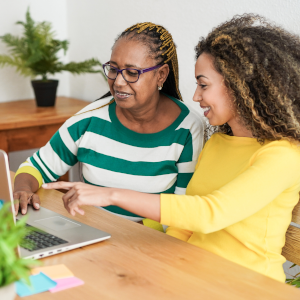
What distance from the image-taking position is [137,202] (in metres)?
0.90

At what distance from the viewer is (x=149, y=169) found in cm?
137

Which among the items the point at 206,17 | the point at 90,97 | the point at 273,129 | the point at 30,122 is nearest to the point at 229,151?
the point at 273,129

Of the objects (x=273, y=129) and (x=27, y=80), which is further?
(x=27, y=80)

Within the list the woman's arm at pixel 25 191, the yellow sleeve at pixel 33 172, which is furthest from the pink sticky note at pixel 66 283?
the yellow sleeve at pixel 33 172

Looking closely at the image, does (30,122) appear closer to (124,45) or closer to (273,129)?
(124,45)

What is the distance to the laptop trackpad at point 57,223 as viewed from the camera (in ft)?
3.23

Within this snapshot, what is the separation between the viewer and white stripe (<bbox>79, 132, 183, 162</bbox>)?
138 cm

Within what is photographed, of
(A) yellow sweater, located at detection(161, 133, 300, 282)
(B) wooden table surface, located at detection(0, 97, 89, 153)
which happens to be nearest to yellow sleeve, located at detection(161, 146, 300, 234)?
(A) yellow sweater, located at detection(161, 133, 300, 282)

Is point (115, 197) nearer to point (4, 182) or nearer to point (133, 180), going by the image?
point (4, 182)

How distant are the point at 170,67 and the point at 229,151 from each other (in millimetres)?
428

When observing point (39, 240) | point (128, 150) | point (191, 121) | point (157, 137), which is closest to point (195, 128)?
point (191, 121)

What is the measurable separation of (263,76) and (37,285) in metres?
0.69

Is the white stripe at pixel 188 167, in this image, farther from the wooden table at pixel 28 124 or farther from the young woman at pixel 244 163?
the wooden table at pixel 28 124

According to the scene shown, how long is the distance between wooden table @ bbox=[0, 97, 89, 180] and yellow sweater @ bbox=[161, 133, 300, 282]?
124cm
